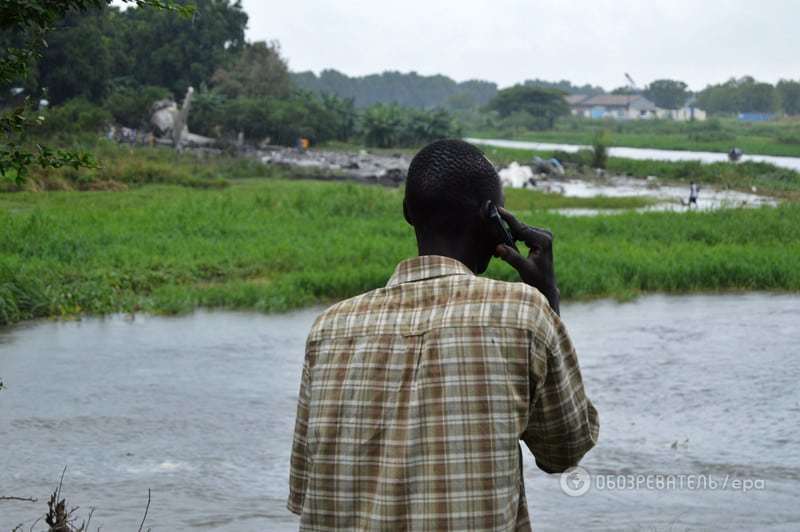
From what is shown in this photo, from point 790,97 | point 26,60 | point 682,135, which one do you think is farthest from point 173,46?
point 790,97

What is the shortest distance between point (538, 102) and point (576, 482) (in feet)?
Result: 287

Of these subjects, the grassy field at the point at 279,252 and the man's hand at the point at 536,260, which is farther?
the grassy field at the point at 279,252

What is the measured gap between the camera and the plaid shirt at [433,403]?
1941mm

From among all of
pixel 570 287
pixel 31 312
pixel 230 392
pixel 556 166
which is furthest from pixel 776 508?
pixel 556 166

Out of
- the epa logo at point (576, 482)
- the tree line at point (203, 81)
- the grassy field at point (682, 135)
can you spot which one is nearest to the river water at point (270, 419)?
the epa logo at point (576, 482)

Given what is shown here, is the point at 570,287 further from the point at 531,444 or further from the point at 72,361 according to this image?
the point at 531,444

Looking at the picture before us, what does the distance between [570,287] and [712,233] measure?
4.46m

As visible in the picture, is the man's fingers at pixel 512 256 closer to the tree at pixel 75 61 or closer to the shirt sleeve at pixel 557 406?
the shirt sleeve at pixel 557 406

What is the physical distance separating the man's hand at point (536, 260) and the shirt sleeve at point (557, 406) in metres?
0.20

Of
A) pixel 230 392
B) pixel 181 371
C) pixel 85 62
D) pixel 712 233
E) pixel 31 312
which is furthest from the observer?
pixel 85 62

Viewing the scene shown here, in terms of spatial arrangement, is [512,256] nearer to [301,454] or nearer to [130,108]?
[301,454]

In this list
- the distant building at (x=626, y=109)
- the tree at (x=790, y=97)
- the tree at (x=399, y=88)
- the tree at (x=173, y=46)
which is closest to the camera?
the tree at (x=173, y=46)

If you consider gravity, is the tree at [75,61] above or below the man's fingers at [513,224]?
above

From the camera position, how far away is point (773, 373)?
8.94 metres
